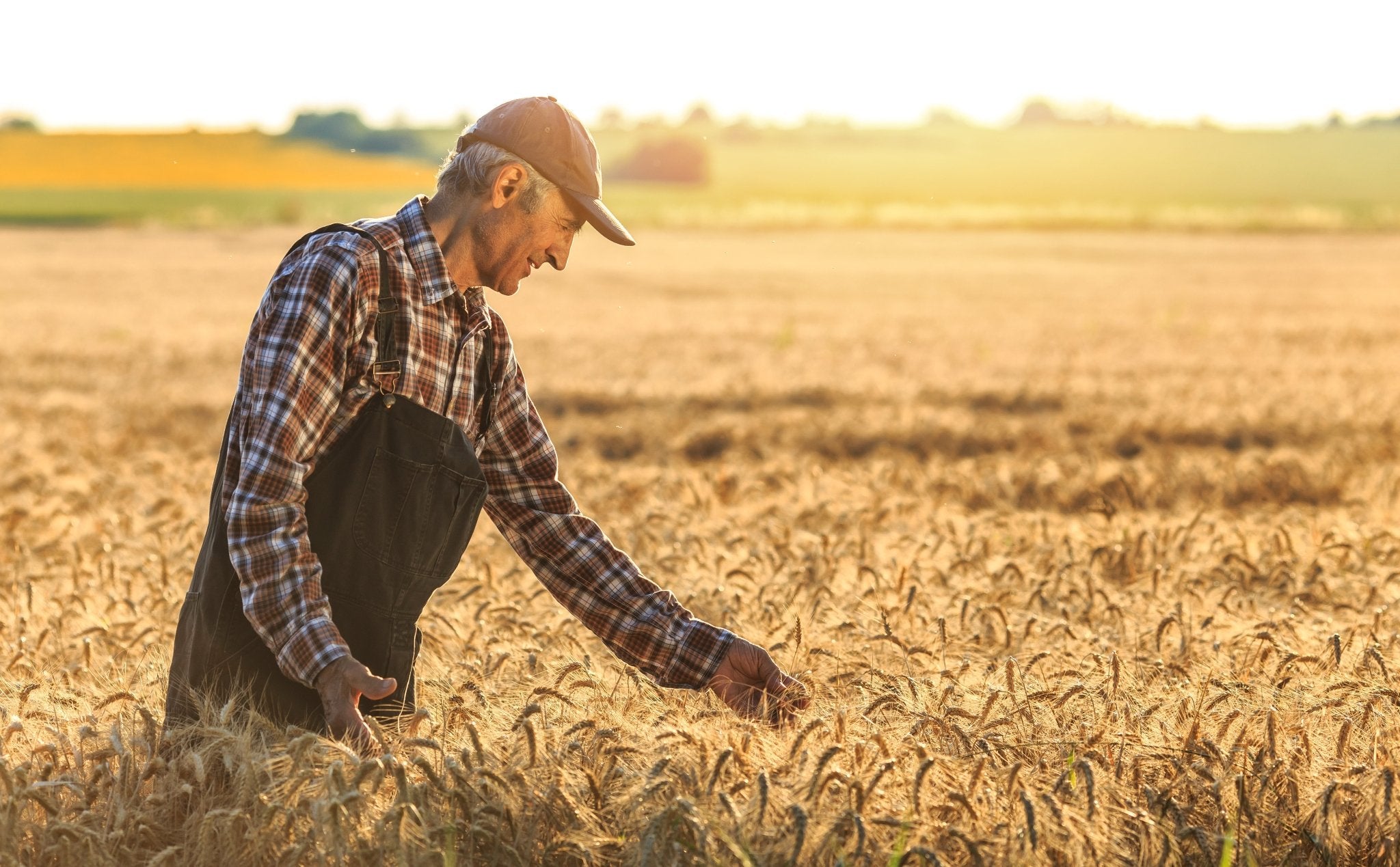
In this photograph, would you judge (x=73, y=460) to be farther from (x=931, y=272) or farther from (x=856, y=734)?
(x=931, y=272)

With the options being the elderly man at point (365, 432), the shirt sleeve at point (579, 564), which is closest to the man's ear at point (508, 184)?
the elderly man at point (365, 432)

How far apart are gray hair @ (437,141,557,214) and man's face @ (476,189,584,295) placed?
25mm

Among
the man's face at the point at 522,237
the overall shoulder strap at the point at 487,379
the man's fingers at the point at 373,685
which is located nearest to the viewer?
the man's fingers at the point at 373,685

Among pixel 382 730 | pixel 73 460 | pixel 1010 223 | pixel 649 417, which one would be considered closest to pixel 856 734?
pixel 382 730

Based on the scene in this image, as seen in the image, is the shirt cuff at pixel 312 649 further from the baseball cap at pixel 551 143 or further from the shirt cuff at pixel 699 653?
the baseball cap at pixel 551 143

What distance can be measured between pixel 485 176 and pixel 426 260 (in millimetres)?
274

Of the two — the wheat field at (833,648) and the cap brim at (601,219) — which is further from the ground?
the cap brim at (601,219)

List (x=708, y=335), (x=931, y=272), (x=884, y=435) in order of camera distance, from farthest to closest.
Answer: (x=931, y=272) → (x=708, y=335) → (x=884, y=435)

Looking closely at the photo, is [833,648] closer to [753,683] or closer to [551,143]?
[753,683]

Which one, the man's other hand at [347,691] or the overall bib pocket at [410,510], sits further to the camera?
the overall bib pocket at [410,510]

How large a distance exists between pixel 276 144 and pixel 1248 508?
63.9 meters

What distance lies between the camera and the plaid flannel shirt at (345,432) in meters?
3.64

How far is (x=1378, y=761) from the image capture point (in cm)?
401

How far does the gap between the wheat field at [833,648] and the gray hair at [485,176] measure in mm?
1358
